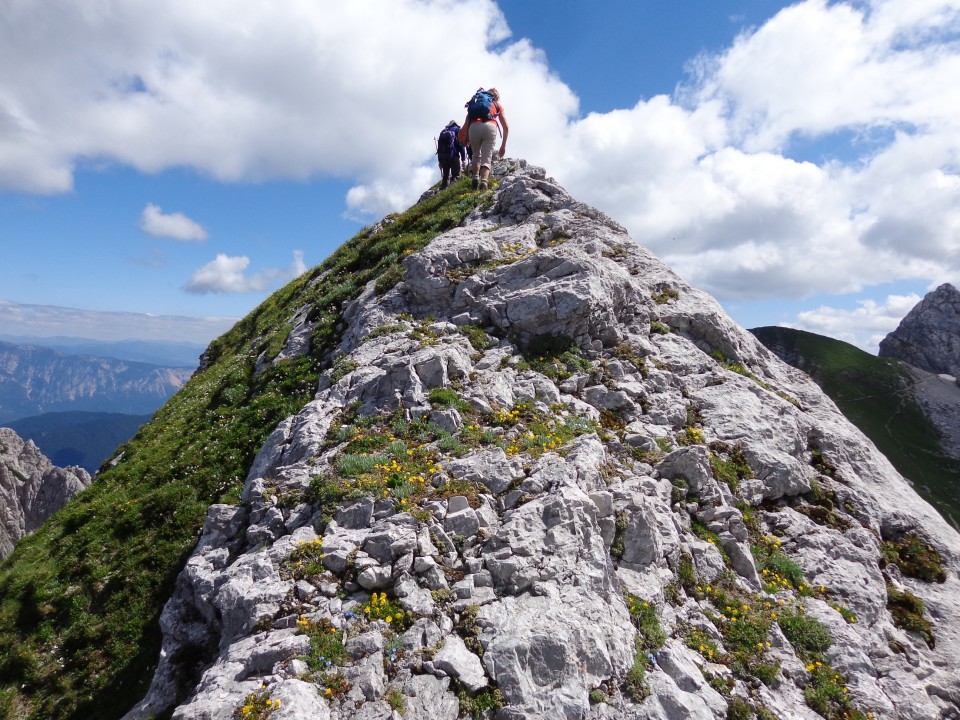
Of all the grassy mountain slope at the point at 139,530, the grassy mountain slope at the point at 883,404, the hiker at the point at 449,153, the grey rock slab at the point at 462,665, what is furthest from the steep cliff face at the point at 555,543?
the grassy mountain slope at the point at 883,404

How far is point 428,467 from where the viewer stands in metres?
12.3

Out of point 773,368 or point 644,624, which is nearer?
point 644,624

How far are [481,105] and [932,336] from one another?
640ft

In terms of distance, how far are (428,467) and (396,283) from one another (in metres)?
9.99

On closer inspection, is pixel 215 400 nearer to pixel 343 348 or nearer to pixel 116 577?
pixel 343 348

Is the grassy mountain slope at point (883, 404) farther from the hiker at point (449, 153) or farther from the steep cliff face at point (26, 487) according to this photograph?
the steep cliff face at point (26, 487)

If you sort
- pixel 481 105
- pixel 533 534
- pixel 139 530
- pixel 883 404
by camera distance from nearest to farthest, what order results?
pixel 533 534 → pixel 139 530 → pixel 481 105 → pixel 883 404

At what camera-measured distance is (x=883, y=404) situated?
124 metres

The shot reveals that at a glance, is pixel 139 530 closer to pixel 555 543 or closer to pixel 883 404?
pixel 555 543

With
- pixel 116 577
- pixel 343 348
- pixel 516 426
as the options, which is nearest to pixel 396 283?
pixel 343 348

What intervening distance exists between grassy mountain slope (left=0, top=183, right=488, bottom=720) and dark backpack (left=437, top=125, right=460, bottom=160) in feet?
36.3

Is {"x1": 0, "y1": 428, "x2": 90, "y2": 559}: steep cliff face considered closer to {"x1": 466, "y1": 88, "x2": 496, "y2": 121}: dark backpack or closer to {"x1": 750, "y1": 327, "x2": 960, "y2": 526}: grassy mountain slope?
{"x1": 466, "y1": 88, "x2": 496, "y2": 121}: dark backpack

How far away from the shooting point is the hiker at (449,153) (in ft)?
114

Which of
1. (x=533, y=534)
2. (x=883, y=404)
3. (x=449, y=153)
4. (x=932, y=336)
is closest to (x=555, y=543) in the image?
(x=533, y=534)
